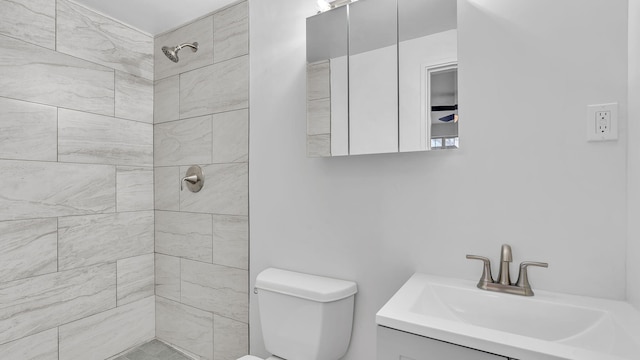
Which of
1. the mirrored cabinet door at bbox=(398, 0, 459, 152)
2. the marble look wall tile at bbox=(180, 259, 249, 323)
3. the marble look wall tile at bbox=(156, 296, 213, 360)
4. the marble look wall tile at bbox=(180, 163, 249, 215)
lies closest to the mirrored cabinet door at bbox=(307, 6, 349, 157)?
the mirrored cabinet door at bbox=(398, 0, 459, 152)

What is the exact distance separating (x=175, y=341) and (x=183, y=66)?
1.71m

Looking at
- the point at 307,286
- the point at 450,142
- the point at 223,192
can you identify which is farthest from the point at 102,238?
the point at 450,142

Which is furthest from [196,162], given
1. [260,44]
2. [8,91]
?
[8,91]

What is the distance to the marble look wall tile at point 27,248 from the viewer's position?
1532 mm

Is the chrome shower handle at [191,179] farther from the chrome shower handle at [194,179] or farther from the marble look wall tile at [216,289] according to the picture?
the marble look wall tile at [216,289]

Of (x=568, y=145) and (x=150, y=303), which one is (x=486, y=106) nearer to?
(x=568, y=145)

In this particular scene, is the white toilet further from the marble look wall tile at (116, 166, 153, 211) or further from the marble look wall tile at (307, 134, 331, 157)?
the marble look wall tile at (116, 166, 153, 211)

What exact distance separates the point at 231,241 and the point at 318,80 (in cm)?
98

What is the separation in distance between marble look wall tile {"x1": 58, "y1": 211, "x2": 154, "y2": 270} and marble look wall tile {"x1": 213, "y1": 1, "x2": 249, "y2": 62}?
44.4 inches

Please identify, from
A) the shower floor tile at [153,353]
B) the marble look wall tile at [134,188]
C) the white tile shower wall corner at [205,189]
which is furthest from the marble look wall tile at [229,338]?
the marble look wall tile at [134,188]

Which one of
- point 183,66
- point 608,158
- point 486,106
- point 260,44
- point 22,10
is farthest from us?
point 183,66

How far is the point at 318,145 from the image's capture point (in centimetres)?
144

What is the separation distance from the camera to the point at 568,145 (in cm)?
101

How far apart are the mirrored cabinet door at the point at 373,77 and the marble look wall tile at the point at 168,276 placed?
1420 millimetres
